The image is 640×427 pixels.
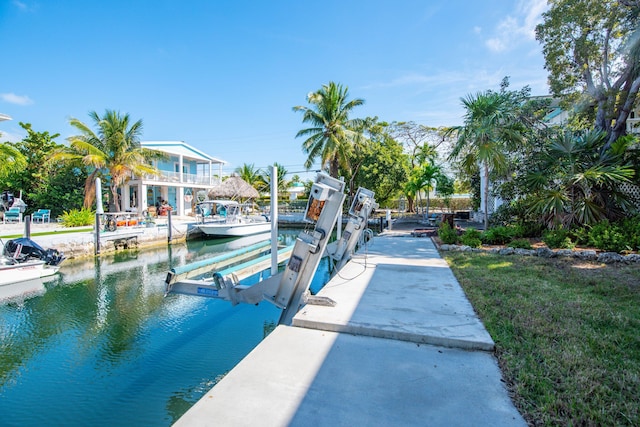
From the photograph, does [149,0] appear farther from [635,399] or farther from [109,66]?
[635,399]

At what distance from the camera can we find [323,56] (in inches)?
662

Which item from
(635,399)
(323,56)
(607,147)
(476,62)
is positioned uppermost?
(323,56)

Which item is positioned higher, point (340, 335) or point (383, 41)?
point (383, 41)

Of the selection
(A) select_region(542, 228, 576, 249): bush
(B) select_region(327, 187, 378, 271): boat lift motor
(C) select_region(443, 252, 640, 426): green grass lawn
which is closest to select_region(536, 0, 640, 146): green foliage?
(A) select_region(542, 228, 576, 249): bush

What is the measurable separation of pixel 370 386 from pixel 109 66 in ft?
59.2

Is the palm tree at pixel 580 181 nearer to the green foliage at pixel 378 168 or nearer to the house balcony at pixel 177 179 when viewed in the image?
the green foliage at pixel 378 168

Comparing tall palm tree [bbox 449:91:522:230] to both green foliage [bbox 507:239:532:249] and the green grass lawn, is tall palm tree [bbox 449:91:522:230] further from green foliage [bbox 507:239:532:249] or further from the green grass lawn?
the green grass lawn

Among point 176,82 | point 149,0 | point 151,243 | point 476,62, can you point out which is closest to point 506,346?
point 149,0

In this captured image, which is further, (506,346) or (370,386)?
(506,346)

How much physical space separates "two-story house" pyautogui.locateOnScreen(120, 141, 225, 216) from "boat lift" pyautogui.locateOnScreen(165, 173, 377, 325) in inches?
861

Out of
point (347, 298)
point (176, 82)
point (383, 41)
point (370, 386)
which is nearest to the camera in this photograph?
point (370, 386)

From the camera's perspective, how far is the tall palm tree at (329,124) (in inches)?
951

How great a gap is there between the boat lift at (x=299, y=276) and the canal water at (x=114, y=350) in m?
0.84

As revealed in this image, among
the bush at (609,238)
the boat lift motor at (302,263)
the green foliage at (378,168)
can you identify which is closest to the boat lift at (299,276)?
the boat lift motor at (302,263)
